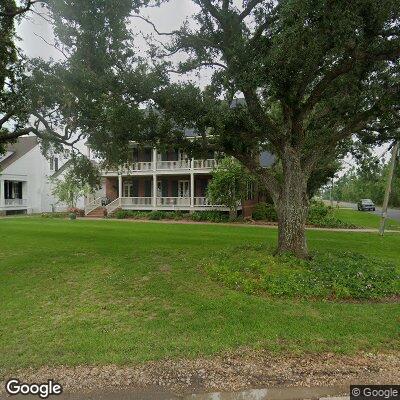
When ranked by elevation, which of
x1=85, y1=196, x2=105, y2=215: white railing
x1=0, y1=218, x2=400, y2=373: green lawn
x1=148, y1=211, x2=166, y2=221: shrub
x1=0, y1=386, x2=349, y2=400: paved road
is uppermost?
x1=85, y1=196, x2=105, y2=215: white railing

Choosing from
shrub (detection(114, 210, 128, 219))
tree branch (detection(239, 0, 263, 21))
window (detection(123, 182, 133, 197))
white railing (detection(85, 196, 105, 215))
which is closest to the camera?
tree branch (detection(239, 0, 263, 21))

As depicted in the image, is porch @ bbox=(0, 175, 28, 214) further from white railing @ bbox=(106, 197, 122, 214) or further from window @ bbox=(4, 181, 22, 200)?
white railing @ bbox=(106, 197, 122, 214)

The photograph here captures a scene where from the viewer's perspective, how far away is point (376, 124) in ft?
35.7

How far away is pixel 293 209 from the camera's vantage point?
9.45m

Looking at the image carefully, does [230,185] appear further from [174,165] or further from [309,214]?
[174,165]

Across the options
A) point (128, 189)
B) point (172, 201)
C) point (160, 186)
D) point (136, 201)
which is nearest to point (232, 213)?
point (172, 201)

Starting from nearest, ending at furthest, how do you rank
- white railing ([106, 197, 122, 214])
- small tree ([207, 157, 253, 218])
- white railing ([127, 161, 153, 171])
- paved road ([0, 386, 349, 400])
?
paved road ([0, 386, 349, 400]), small tree ([207, 157, 253, 218]), white railing ([106, 197, 122, 214]), white railing ([127, 161, 153, 171])

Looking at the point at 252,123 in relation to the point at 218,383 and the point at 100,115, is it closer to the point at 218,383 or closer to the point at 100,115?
the point at 100,115

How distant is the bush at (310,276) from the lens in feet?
22.6

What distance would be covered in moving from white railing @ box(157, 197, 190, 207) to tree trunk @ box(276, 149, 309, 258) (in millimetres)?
19030

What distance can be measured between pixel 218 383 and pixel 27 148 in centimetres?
3834

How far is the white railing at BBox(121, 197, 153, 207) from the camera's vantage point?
98.4ft

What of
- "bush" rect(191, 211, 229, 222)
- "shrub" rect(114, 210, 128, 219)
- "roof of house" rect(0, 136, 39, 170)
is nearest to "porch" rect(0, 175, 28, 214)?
"roof of house" rect(0, 136, 39, 170)

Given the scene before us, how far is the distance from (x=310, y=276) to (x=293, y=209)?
2.30m
